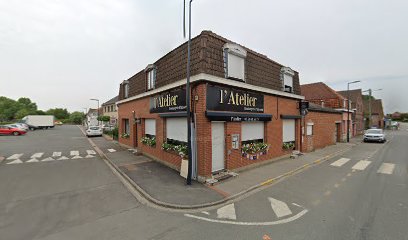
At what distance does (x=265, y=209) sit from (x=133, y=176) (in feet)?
19.2

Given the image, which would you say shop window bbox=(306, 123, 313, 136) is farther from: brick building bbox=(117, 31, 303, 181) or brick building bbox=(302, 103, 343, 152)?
brick building bbox=(117, 31, 303, 181)

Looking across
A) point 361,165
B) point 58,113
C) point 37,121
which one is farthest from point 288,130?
point 58,113

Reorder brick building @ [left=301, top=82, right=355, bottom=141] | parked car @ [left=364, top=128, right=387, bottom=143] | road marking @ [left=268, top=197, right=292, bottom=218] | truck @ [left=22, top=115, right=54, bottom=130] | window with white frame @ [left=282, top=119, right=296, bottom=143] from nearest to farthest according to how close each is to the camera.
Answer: road marking @ [left=268, top=197, right=292, bottom=218] < window with white frame @ [left=282, top=119, right=296, bottom=143] < parked car @ [left=364, top=128, right=387, bottom=143] < brick building @ [left=301, top=82, right=355, bottom=141] < truck @ [left=22, top=115, right=54, bottom=130]

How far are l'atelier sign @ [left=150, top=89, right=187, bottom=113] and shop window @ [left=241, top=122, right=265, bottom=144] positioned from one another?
3287mm

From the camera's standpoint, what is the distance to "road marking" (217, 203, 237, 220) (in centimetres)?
532

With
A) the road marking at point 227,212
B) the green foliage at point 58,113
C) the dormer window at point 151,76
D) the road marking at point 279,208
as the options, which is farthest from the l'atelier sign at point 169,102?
the green foliage at point 58,113

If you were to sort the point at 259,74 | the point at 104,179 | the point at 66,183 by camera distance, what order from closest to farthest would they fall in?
the point at 66,183 < the point at 104,179 < the point at 259,74

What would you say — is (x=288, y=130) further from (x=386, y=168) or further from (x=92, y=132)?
(x=92, y=132)

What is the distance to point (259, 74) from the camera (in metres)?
10.7

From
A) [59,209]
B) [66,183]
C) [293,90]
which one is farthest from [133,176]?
[293,90]

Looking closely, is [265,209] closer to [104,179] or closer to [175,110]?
[175,110]

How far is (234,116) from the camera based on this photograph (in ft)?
28.7

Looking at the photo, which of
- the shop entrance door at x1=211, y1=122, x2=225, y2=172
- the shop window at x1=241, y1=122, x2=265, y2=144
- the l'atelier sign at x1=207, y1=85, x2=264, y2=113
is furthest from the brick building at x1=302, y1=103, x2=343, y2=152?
the shop entrance door at x1=211, y1=122, x2=225, y2=172

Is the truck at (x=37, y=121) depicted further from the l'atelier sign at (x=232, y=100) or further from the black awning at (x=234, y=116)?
the black awning at (x=234, y=116)
